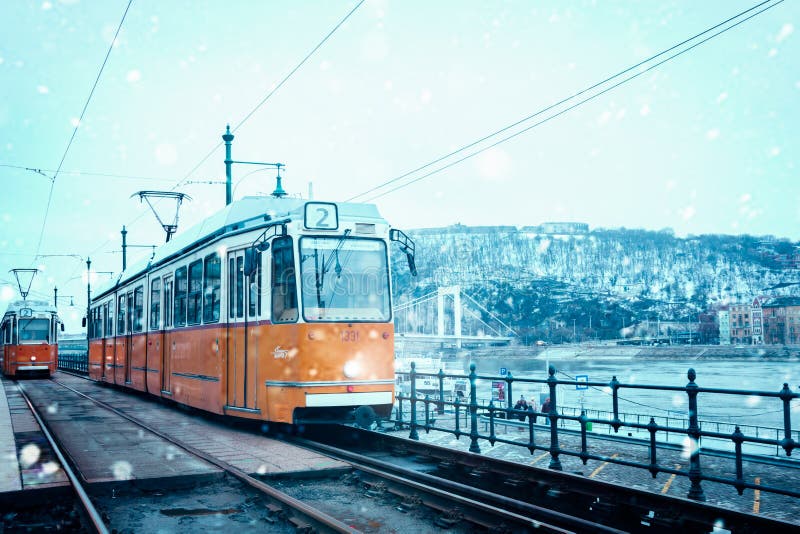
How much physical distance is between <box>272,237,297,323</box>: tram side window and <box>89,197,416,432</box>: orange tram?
13mm

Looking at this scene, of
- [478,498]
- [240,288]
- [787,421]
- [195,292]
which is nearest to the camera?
[787,421]

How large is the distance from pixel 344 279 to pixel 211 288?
9.39 ft

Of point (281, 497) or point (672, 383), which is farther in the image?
point (672, 383)

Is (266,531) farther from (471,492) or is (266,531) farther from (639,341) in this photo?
(639,341)

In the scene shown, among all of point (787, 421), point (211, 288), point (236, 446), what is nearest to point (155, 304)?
point (211, 288)

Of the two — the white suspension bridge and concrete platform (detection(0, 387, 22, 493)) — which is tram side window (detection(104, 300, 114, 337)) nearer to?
concrete platform (detection(0, 387, 22, 493))

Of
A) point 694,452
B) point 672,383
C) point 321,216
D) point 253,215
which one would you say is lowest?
point 672,383

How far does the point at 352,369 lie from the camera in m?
10.1

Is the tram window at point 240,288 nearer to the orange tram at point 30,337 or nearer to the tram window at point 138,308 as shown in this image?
the tram window at point 138,308

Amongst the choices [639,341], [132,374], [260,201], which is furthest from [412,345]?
[260,201]

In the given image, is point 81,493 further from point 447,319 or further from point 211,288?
point 447,319

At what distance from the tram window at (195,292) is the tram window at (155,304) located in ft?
8.39

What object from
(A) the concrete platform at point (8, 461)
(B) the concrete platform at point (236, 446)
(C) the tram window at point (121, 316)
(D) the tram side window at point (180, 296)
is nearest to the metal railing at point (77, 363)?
(C) the tram window at point (121, 316)

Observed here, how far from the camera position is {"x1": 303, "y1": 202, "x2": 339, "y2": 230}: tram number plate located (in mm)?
10031
